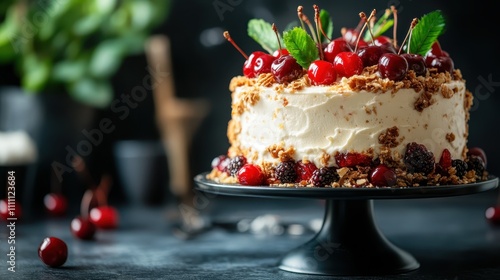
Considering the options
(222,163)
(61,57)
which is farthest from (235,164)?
(61,57)

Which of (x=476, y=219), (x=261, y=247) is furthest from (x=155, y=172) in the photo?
(x=476, y=219)

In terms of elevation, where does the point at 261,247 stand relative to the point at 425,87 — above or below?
below

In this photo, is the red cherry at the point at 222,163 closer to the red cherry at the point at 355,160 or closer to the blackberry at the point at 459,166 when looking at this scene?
the red cherry at the point at 355,160

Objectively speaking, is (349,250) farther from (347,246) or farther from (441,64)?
(441,64)

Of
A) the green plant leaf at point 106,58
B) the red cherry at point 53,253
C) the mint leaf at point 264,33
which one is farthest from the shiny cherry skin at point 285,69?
the green plant leaf at point 106,58

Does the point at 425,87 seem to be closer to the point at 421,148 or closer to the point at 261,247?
the point at 421,148
